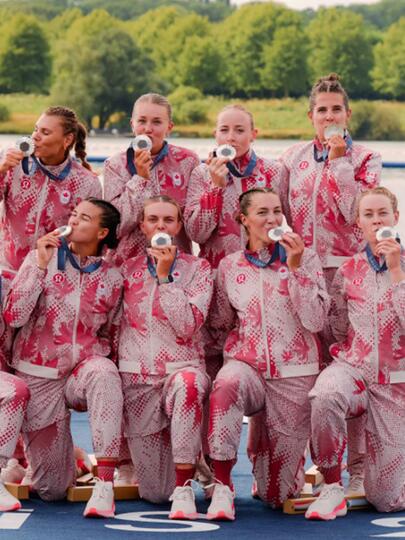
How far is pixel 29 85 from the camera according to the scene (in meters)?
11.1

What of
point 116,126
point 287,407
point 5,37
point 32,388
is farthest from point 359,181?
point 5,37

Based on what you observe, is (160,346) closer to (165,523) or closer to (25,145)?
(165,523)

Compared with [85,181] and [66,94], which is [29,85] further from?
[85,181]

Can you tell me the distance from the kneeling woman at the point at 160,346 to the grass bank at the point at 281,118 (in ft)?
20.3

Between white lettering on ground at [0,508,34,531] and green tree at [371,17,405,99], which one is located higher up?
green tree at [371,17,405,99]

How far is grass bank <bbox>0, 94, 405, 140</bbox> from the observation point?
1000 cm

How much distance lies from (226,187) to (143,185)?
0.85ft

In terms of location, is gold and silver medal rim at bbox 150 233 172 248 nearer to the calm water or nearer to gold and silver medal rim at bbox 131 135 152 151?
gold and silver medal rim at bbox 131 135 152 151

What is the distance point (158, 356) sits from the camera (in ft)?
12.4

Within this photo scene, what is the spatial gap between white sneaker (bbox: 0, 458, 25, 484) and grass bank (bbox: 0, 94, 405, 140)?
619 centimetres

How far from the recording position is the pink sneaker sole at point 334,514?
3.58 meters

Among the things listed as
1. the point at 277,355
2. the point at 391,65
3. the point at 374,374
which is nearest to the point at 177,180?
the point at 277,355

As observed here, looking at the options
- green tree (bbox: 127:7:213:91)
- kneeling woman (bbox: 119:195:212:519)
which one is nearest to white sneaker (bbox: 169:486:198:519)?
kneeling woman (bbox: 119:195:212:519)

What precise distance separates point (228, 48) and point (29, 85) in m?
1.73
